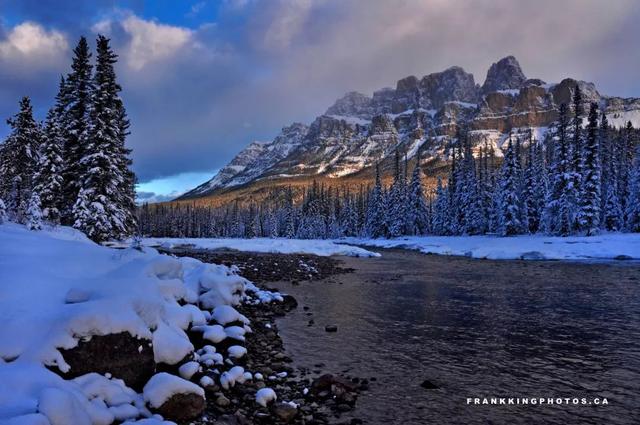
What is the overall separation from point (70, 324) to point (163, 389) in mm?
1797

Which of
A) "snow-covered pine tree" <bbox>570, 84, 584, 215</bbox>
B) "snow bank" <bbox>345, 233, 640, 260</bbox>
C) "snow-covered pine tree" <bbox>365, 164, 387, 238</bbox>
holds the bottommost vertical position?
"snow bank" <bbox>345, 233, 640, 260</bbox>

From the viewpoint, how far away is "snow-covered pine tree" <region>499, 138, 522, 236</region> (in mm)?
54062

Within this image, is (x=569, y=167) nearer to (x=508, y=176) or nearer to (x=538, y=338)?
(x=508, y=176)

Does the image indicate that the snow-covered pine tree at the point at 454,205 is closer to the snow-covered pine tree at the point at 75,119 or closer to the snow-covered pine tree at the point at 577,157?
the snow-covered pine tree at the point at 577,157

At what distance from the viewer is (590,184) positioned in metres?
45.5

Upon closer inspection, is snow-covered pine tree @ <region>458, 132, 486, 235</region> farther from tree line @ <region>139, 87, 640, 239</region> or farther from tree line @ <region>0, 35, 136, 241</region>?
tree line @ <region>0, 35, 136, 241</region>

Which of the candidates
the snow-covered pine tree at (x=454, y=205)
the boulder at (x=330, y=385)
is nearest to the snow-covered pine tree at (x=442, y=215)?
the snow-covered pine tree at (x=454, y=205)

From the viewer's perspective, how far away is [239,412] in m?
7.20

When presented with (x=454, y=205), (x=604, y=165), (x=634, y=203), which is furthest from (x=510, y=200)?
(x=604, y=165)

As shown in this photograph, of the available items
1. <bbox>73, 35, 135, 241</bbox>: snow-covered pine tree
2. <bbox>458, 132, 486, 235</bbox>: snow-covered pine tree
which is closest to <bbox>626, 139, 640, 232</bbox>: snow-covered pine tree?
<bbox>458, 132, 486, 235</bbox>: snow-covered pine tree

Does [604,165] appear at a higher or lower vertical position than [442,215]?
higher

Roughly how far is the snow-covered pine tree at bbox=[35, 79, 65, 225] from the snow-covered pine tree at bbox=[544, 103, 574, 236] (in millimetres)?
49215

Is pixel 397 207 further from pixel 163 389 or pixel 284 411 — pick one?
pixel 163 389

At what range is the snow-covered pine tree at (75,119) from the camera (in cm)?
3081
